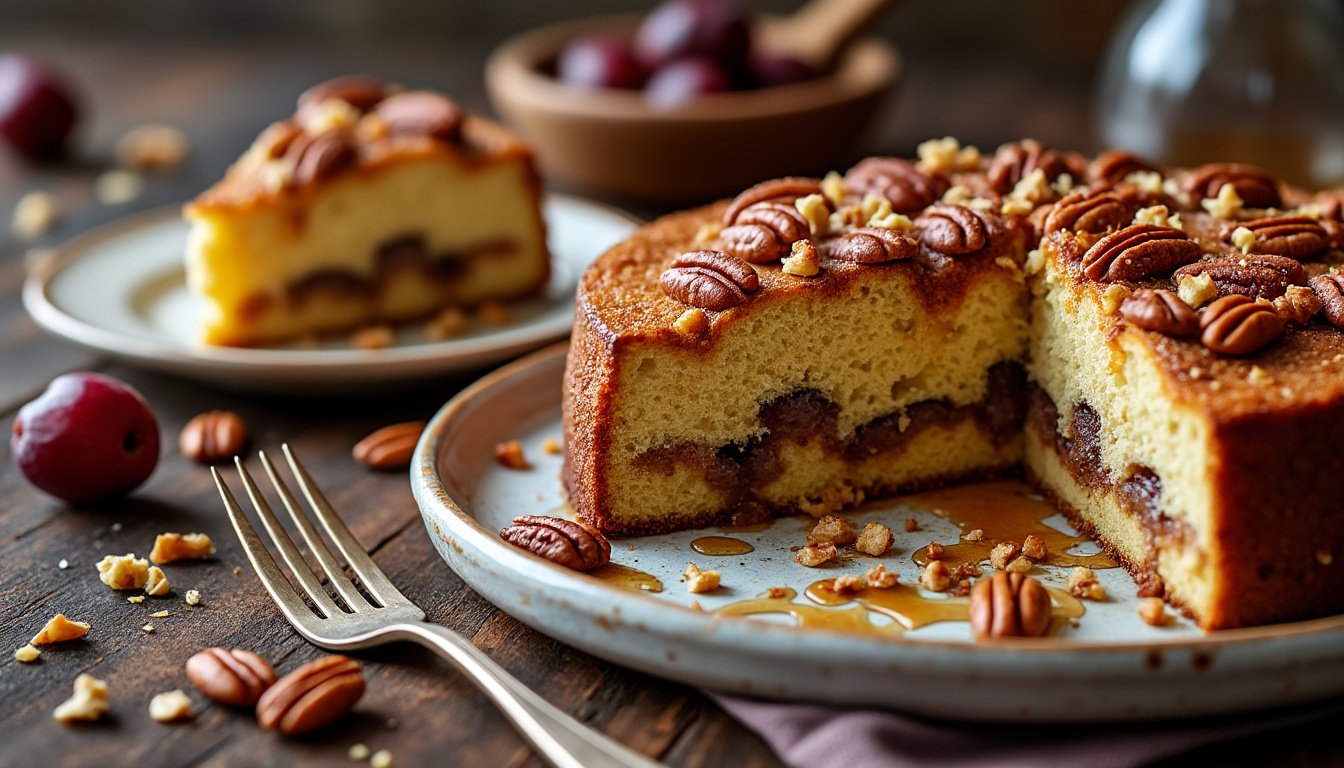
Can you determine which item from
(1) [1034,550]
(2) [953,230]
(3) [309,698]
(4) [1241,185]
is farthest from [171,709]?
(4) [1241,185]

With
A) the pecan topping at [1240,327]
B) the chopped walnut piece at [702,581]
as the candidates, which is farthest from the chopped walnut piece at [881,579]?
the pecan topping at [1240,327]

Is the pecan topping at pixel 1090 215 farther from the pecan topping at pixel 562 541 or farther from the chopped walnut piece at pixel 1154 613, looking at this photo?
the pecan topping at pixel 562 541

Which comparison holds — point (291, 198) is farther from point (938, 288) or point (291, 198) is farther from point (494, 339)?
point (938, 288)

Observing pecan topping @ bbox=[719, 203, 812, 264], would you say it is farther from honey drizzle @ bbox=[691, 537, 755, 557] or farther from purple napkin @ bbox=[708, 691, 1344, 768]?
purple napkin @ bbox=[708, 691, 1344, 768]

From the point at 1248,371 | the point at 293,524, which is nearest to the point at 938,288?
the point at 1248,371

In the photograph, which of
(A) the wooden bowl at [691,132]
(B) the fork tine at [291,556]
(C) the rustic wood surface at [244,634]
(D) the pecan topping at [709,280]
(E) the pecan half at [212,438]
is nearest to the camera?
(C) the rustic wood surface at [244,634]

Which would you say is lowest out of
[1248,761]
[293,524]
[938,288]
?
[293,524]
